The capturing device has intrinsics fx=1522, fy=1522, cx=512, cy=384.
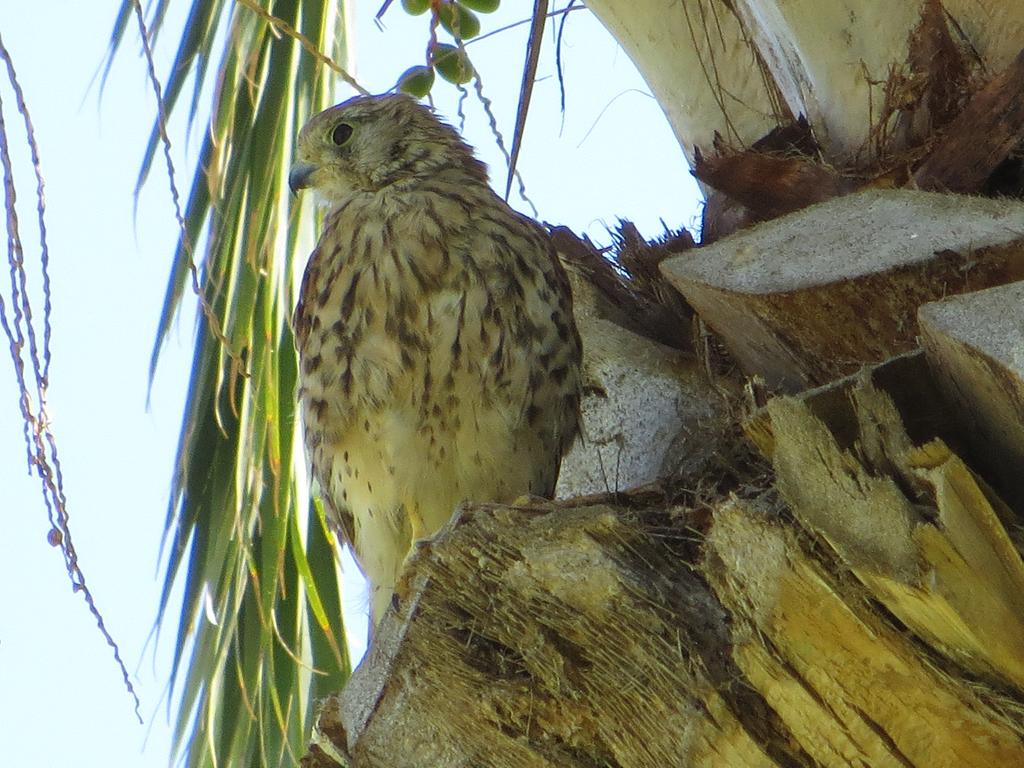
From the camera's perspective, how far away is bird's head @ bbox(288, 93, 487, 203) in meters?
Answer: 3.70

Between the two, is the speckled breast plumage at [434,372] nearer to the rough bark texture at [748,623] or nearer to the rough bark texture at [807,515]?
the rough bark texture at [807,515]

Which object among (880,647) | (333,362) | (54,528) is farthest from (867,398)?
(333,362)

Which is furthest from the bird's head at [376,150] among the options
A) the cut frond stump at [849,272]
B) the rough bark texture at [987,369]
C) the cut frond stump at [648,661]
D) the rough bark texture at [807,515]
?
the rough bark texture at [987,369]

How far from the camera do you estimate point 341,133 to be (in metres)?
3.80

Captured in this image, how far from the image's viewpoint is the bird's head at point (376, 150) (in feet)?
12.1

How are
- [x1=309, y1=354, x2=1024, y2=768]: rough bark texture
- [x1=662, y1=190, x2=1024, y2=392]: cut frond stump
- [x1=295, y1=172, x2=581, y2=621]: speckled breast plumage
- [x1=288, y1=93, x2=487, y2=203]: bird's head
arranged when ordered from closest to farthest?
1. [x1=309, y1=354, x2=1024, y2=768]: rough bark texture
2. [x1=662, y1=190, x2=1024, y2=392]: cut frond stump
3. [x1=295, y1=172, x2=581, y2=621]: speckled breast plumage
4. [x1=288, y1=93, x2=487, y2=203]: bird's head

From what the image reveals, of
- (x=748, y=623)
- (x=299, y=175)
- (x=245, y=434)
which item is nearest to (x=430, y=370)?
(x=245, y=434)

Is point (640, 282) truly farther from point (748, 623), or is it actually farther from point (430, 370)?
point (748, 623)

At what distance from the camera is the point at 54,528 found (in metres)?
2.28

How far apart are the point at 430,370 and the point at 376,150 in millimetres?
915

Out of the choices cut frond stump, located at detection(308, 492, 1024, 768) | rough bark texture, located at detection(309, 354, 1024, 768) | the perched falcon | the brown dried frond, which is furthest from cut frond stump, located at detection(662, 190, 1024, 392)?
the perched falcon

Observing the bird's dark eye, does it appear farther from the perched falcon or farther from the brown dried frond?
the brown dried frond

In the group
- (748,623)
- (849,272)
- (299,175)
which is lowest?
(748,623)

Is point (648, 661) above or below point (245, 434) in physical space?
below
